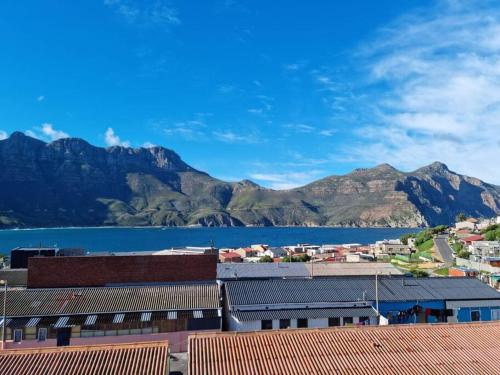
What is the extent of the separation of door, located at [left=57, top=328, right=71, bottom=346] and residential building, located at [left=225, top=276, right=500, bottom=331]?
41.0 feet

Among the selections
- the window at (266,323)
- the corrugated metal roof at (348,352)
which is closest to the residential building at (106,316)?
the window at (266,323)

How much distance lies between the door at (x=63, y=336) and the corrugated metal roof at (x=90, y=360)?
49.2ft

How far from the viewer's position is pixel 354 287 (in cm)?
3984

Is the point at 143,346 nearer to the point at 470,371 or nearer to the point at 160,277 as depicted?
the point at 470,371

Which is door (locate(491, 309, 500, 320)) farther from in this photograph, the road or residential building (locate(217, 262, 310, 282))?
the road

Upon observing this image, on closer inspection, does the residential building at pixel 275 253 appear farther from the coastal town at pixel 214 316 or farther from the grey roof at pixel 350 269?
the coastal town at pixel 214 316

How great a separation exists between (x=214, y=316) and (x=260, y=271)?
22420mm

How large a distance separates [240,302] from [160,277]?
1313 centimetres

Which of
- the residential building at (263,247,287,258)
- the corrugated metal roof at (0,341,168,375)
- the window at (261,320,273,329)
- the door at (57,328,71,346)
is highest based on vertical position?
the corrugated metal roof at (0,341,168,375)

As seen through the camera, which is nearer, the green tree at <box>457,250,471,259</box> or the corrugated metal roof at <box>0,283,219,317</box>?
the corrugated metal roof at <box>0,283,219,317</box>

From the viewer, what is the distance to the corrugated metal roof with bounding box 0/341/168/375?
1730 cm

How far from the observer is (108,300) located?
35719mm

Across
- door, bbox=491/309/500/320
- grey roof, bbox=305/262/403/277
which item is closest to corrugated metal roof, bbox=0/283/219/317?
grey roof, bbox=305/262/403/277

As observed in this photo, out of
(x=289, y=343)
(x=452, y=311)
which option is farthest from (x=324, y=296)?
(x=289, y=343)
